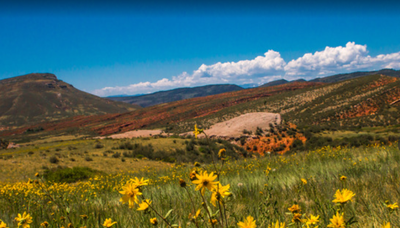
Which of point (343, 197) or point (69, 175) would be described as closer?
point (343, 197)

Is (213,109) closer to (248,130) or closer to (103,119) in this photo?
(103,119)

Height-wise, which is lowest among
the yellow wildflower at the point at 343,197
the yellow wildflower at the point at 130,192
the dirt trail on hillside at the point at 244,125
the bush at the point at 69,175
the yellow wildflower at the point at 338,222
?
the dirt trail on hillside at the point at 244,125

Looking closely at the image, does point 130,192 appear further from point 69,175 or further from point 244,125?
point 244,125

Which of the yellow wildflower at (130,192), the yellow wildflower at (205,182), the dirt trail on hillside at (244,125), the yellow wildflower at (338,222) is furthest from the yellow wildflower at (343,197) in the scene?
the dirt trail on hillside at (244,125)

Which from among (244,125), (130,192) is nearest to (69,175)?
(130,192)

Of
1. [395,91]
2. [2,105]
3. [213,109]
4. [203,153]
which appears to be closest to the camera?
[203,153]

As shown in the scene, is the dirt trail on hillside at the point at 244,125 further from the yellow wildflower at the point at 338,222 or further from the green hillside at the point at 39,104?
the green hillside at the point at 39,104

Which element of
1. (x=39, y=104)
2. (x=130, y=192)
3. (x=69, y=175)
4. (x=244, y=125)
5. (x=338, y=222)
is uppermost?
(x=39, y=104)

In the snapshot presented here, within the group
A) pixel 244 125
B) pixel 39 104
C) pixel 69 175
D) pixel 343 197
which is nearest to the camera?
pixel 343 197

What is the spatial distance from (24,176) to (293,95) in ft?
179

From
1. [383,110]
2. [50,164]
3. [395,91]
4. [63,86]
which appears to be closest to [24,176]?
[50,164]

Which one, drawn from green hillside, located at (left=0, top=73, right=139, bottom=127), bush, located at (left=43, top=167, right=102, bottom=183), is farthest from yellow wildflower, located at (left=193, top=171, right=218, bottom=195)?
green hillside, located at (left=0, top=73, right=139, bottom=127)

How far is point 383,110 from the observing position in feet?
108

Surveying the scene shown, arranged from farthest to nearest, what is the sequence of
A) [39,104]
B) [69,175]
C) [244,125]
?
[39,104] < [244,125] < [69,175]
